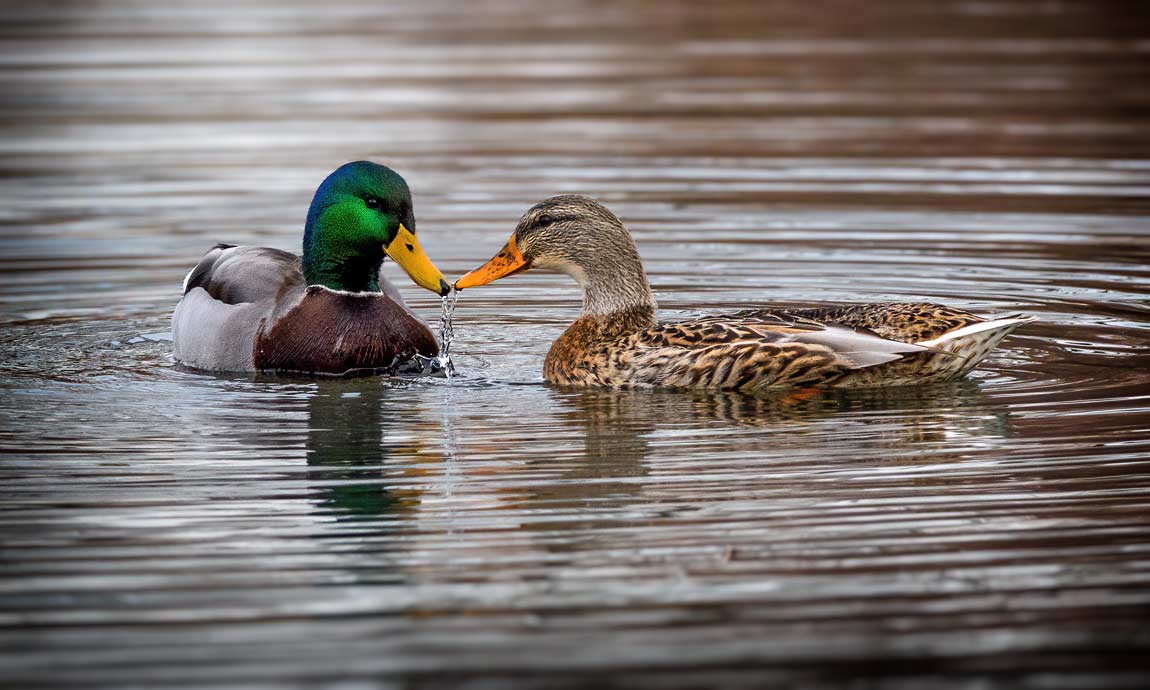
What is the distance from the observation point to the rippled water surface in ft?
17.5

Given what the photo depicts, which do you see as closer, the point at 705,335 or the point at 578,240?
the point at 705,335

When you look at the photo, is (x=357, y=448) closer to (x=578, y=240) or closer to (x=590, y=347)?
(x=590, y=347)

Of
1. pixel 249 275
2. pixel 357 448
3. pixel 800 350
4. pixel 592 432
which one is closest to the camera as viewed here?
pixel 357 448

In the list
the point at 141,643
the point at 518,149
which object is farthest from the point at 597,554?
the point at 518,149

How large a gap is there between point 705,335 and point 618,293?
2.31ft

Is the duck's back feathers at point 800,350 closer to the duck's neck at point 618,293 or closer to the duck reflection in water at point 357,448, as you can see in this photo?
the duck's neck at point 618,293

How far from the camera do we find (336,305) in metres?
9.66

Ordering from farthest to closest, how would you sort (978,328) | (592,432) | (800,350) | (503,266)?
(503,266) < (800,350) < (978,328) < (592,432)

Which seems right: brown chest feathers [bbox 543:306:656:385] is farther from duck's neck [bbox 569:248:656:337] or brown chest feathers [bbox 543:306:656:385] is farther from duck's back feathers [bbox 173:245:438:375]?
duck's back feathers [bbox 173:245:438:375]

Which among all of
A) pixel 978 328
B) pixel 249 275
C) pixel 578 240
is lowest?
pixel 978 328

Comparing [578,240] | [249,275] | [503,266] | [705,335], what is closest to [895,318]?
[705,335]

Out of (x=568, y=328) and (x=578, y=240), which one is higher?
(x=578, y=240)

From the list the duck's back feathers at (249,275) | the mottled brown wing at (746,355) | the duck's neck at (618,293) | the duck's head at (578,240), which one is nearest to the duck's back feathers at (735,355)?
the mottled brown wing at (746,355)

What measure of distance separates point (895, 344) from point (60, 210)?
26.0 ft
